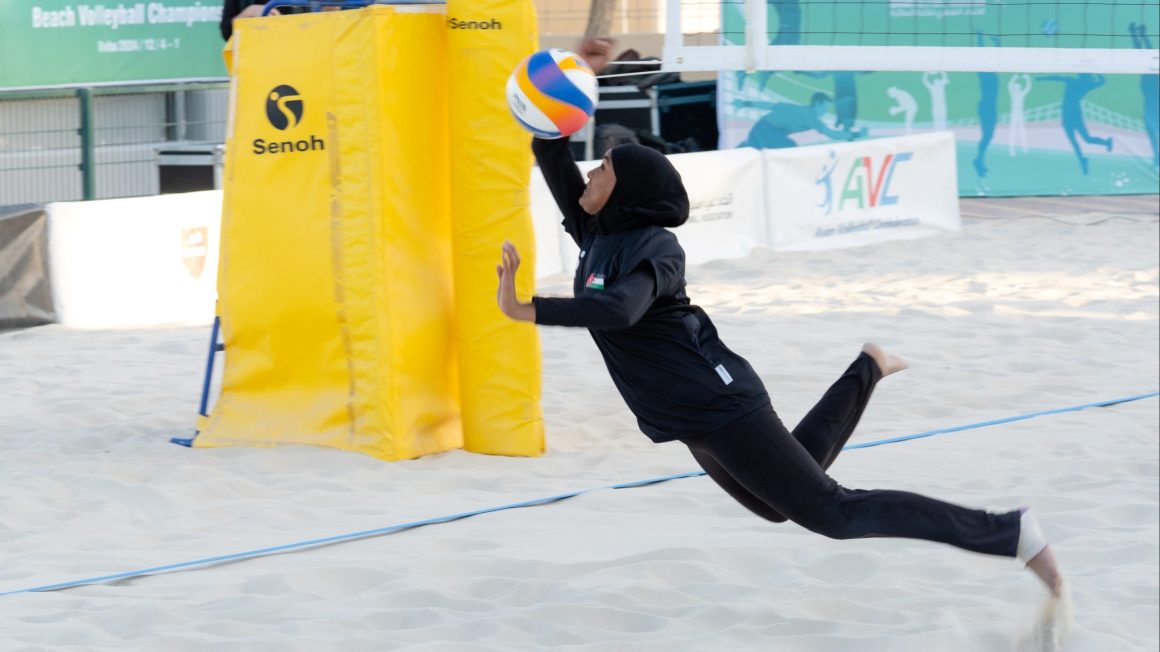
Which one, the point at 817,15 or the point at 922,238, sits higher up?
the point at 817,15

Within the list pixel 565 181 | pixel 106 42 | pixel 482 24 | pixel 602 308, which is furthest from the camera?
pixel 106 42

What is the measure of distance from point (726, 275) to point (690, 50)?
Answer: 275 cm

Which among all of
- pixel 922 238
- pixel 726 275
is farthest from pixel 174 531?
pixel 922 238

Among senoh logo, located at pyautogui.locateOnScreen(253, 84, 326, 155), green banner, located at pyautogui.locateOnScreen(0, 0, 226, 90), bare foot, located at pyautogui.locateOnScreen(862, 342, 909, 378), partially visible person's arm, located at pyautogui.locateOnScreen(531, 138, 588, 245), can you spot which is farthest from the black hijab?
green banner, located at pyautogui.locateOnScreen(0, 0, 226, 90)

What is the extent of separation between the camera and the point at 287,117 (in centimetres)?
607

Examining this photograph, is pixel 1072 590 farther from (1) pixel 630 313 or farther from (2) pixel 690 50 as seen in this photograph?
(2) pixel 690 50

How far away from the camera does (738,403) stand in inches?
150

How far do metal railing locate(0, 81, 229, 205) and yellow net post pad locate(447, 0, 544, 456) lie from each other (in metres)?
5.16

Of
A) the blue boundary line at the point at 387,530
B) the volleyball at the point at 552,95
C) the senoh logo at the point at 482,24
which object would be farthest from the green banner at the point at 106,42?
the volleyball at the point at 552,95

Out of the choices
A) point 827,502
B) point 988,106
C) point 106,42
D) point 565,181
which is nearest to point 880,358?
point 827,502

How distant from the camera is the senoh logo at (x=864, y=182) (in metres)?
13.2

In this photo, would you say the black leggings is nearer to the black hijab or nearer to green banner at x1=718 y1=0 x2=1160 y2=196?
the black hijab

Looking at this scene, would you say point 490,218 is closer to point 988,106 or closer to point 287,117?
point 287,117

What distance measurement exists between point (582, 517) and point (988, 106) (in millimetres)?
13550
